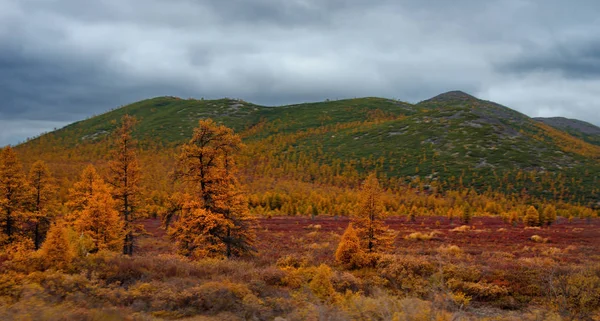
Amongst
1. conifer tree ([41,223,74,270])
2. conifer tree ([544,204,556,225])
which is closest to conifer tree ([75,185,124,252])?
conifer tree ([41,223,74,270])

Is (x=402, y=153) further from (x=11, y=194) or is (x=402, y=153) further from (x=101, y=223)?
(x=11, y=194)

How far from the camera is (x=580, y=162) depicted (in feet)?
368

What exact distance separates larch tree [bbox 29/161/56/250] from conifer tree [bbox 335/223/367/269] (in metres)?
20.4

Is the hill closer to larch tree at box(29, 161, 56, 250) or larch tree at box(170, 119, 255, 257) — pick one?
larch tree at box(29, 161, 56, 250)

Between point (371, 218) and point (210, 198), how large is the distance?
8.88 metres

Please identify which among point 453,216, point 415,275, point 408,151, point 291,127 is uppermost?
point 291,127

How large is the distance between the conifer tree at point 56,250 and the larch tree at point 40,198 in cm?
1339

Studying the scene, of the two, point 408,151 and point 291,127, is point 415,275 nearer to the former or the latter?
point 408,151

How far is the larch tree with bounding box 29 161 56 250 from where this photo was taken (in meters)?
24.1

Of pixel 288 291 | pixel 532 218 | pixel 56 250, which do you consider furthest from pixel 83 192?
pixel 532 218

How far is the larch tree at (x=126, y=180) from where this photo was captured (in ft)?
73.6

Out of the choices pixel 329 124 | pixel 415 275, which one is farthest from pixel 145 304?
pixel 329 124

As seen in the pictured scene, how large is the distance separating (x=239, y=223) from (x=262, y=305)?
975 centimetres

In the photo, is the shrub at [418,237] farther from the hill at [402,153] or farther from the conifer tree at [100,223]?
the hill at [402,153]
